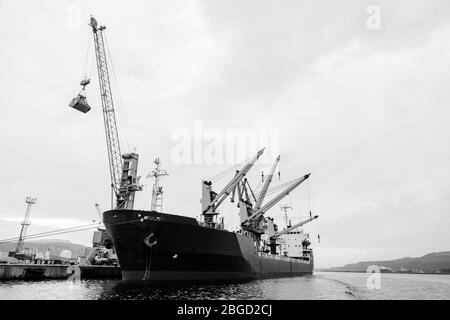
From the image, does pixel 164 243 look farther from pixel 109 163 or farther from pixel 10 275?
pixel 109 163

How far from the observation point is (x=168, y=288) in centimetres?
2334

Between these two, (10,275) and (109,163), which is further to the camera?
(109,163)

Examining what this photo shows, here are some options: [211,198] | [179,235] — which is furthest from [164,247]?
[211,198]

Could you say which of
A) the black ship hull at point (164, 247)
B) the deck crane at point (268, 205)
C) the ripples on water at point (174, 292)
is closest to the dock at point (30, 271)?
the ripples on water at point (174, 292)

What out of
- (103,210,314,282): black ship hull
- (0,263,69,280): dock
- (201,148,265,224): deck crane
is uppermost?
(201,148,265,224): deck crane

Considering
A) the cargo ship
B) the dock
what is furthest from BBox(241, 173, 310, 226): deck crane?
the dock

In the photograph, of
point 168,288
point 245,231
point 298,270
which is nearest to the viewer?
point 168,288

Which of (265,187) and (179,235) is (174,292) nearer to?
(179,235)

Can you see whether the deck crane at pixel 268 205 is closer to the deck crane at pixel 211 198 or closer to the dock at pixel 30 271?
the deck crane at pixel 211 198

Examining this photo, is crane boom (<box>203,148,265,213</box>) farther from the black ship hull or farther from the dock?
the dock
